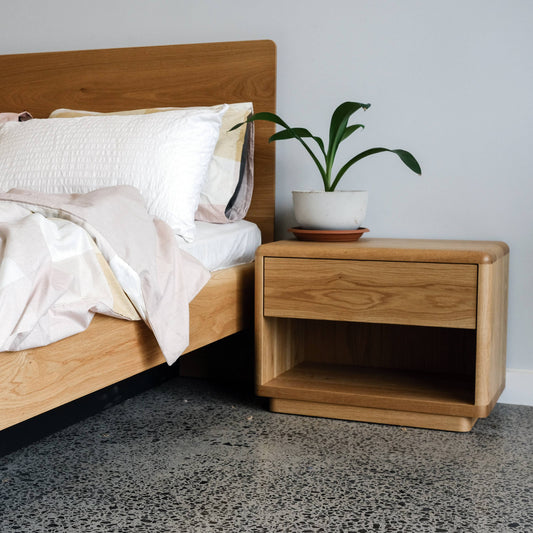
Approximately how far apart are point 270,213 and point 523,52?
878mm

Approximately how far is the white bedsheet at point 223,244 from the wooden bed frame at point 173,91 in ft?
0.13

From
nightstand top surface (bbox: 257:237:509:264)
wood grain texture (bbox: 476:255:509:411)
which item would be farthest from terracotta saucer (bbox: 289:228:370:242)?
wood grain texture (bbox: 476:255:509:411)

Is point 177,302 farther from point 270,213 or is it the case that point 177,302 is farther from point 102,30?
point 102,30

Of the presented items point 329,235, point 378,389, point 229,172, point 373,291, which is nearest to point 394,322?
point 373,291

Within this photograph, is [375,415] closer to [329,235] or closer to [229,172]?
[329,235]

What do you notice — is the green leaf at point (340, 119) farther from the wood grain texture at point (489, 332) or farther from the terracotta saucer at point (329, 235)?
the wood grain texture at point (489, 332)

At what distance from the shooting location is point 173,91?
235 centimetres

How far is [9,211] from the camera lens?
134 centimetres

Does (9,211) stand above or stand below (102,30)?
below


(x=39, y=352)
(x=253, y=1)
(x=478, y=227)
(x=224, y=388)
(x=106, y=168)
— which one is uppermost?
(x=253, y=1)

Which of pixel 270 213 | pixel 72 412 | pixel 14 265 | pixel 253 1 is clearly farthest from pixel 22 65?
pixel 14 265

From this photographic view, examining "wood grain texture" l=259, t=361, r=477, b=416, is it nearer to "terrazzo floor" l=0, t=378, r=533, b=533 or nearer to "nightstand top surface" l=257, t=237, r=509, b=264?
"terrazzo floor" l=0, t=378, r=533, b=533

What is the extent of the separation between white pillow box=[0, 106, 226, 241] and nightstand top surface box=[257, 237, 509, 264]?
278mm

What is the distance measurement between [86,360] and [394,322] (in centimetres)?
80
